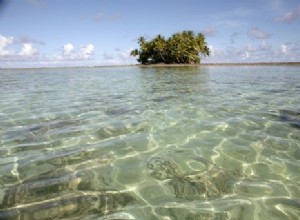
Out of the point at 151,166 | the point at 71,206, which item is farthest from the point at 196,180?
the point at 71,206

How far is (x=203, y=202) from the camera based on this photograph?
144 inches

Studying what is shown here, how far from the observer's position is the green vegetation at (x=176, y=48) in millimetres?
72500

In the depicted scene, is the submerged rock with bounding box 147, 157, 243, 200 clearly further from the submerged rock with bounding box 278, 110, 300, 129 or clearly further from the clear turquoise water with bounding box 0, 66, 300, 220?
the submerged rock with bounding box 278, 110, 300, 129

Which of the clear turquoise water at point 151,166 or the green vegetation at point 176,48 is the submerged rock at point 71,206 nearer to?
the clear turquoise water at point 151,166

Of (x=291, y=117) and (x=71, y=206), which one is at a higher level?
(x=71, y=206)

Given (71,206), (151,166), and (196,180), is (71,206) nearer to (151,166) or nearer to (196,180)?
(151,166)

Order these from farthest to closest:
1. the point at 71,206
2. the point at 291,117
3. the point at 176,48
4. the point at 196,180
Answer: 1. the point at 176,48
2. the point at 291,117
3. the point at 196,180
4. the point at 71,206

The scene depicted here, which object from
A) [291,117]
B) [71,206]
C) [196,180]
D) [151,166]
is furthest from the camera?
Answer: [291,117]

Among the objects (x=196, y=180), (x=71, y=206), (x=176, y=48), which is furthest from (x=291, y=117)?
(x=176, y=48)

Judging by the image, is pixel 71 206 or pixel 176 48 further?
pixel 176 48

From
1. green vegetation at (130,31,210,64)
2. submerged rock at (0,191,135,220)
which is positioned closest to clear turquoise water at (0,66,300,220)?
submerged rock at (0,191,135,220)

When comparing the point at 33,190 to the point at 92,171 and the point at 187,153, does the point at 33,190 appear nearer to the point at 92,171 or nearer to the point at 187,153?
the point at 92,171

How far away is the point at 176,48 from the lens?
241 ft

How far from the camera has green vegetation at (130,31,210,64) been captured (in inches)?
2854
